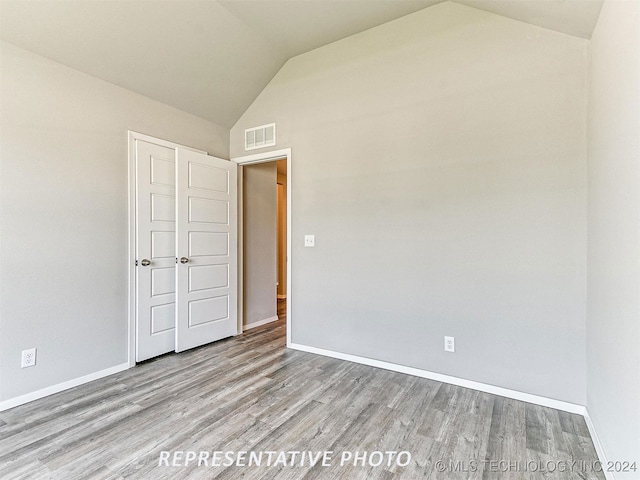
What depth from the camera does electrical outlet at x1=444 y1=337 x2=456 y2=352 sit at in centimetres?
258

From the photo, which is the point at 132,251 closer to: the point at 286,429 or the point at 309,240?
the point at 309,240

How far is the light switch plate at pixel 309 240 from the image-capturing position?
3.34 meters

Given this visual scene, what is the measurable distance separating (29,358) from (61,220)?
3.41 ft

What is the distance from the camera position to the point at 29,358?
2312mm

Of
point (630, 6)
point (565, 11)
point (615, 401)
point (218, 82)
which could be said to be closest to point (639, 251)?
point (615, 401)

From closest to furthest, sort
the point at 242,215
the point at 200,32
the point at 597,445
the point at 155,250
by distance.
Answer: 1. the point at 597,445
2. the point at 200,32
3. the point at 155,250
4. the point at 242,215

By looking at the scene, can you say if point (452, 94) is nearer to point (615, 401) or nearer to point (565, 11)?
point (565, 11)

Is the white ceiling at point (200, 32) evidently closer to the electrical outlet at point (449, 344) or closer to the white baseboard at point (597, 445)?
Answer: the electrical outlet at point (449, 344)

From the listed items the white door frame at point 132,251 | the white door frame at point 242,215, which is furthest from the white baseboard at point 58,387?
the white door frame at point 242,215

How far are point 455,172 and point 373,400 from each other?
189cm

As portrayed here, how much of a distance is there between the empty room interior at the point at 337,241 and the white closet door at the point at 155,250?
2cm

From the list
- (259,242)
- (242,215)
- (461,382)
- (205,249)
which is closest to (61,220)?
(205,249)

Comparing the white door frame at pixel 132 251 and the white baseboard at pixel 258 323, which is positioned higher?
the white door frame at pixel 132 251

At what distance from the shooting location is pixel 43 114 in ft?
7.83
